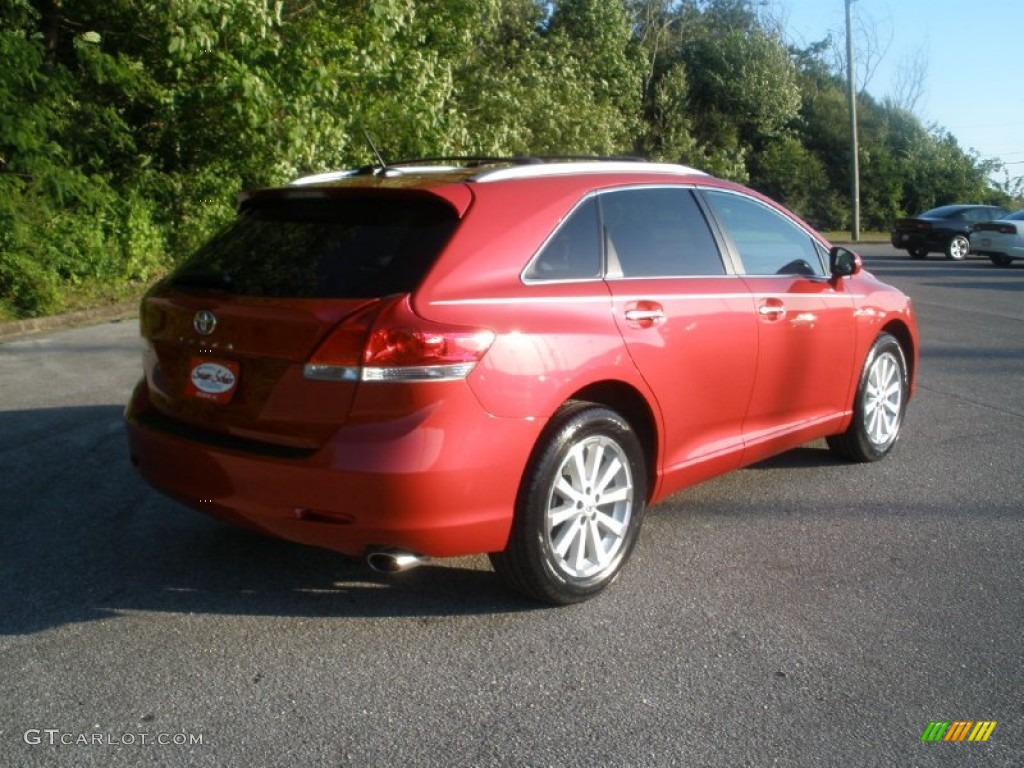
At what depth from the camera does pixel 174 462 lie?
4.16 m

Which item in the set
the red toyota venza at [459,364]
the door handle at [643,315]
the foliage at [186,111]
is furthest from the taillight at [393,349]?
the foliage at [186,111]

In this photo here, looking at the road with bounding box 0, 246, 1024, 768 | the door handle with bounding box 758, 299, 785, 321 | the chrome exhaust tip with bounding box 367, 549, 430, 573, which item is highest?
the door handle with bounding box 758, 299, 785, 321

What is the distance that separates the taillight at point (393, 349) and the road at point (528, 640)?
99 cm

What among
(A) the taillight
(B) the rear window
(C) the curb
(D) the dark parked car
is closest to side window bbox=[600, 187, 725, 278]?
(B) the rear window

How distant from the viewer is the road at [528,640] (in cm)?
326

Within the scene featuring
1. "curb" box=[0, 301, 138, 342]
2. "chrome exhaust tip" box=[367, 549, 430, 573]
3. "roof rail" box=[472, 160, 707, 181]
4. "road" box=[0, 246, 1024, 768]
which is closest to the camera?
"road" box=[0, 246, 1024, 768]

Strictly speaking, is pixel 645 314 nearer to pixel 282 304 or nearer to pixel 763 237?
pixel 763 237

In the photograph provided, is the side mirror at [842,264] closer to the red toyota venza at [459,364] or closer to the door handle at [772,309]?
the door handle at [772,309]

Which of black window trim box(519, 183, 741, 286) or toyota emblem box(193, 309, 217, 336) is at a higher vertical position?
black window trim box(519, 183, 741, 286)

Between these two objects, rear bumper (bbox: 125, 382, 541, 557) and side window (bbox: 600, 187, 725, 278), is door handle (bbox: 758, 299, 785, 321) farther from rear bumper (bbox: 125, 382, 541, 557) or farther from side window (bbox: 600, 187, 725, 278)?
rear bumper (bbox: 125, 382, 541, 557)

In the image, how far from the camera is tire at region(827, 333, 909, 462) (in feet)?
20.6

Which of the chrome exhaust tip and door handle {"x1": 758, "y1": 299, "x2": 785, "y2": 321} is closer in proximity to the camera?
the chrome exhaust tip

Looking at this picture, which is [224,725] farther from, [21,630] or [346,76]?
[346,76]

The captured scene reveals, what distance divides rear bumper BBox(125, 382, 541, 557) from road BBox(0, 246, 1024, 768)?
414 mm
